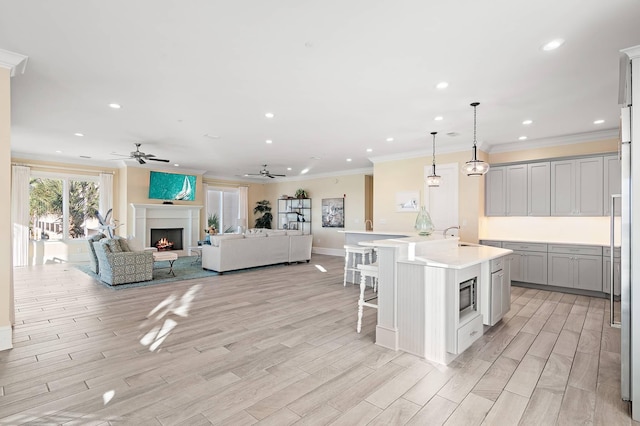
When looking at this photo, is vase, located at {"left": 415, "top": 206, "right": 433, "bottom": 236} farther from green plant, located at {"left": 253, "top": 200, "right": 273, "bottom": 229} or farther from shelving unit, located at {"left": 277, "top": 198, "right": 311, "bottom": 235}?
green plant, located at {"left": 253, "top": 200, "right": 273, "bottom": 229}

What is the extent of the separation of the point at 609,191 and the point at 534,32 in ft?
14.4

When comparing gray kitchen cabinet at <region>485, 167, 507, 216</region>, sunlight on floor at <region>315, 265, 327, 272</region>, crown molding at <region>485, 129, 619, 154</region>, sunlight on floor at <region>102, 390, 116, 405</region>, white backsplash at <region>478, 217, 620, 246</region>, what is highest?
crown molding at <region>485, 129, 619, 154</region>

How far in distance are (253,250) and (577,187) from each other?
263 inches

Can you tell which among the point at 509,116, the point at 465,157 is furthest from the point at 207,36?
the point at 465,157

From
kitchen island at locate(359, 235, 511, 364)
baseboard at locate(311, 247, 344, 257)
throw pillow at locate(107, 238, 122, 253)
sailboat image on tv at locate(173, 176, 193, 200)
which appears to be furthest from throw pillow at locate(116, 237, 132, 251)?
baseboard at locate(311, 247, 344, 257)

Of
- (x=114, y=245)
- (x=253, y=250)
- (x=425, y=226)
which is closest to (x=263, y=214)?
(x=253, y=250)

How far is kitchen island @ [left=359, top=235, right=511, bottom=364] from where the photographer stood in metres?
2.89

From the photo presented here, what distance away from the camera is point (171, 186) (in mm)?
10102

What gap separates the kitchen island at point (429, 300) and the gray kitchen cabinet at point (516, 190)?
3.35 m

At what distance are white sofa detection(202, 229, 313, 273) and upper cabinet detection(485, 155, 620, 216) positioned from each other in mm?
4695

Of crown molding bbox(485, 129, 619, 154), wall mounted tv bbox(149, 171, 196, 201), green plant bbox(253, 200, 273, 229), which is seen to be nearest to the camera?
crown molding bbox(485, 129, 619, 154)

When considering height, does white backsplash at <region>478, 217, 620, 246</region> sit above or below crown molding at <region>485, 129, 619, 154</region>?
below

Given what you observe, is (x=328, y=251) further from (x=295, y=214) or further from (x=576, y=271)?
(x=576, y=271)

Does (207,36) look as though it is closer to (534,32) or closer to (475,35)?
(475,35)
